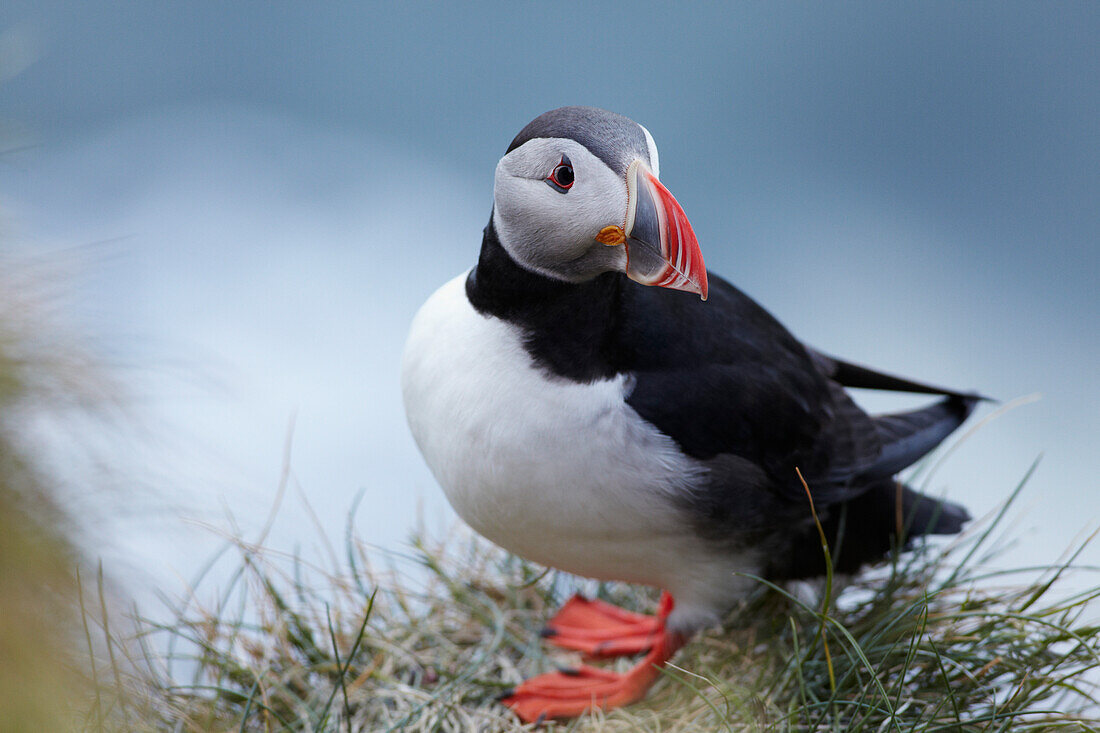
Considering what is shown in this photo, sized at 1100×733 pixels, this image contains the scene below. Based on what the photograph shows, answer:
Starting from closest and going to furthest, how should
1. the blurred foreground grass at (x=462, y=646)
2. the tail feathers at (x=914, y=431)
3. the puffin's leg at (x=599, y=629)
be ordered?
the blurred foreground grass at (x=462, y=646) → the tail feathers at (x=914, y=431) → the puffin's leg at (x=599, y=629)

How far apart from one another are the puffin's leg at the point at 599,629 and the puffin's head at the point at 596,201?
97 centimetres

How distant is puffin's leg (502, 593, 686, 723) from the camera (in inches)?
72.5

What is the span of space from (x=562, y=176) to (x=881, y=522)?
119cm

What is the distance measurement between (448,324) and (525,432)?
10.0 inches

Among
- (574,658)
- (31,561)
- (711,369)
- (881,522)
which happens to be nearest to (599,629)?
(574,658)

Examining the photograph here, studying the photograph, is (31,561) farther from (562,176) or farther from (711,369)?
(711,369)

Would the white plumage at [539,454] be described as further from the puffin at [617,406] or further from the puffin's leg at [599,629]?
the puffin's leg at [599,629]

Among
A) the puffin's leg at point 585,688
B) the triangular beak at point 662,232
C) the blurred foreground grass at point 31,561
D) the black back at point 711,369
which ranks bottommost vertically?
the puffin's leg at point 585,688

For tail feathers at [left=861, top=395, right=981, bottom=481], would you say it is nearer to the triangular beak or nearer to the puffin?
the puffin

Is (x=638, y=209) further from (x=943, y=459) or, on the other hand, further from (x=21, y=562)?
(x=943, y=459)

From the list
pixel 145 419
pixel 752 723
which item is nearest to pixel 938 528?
pixel 752 723

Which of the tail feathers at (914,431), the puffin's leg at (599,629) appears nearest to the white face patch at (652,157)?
the tail feathers at (914,431)

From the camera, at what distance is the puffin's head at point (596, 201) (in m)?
1.27

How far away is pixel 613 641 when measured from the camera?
6.97ft
